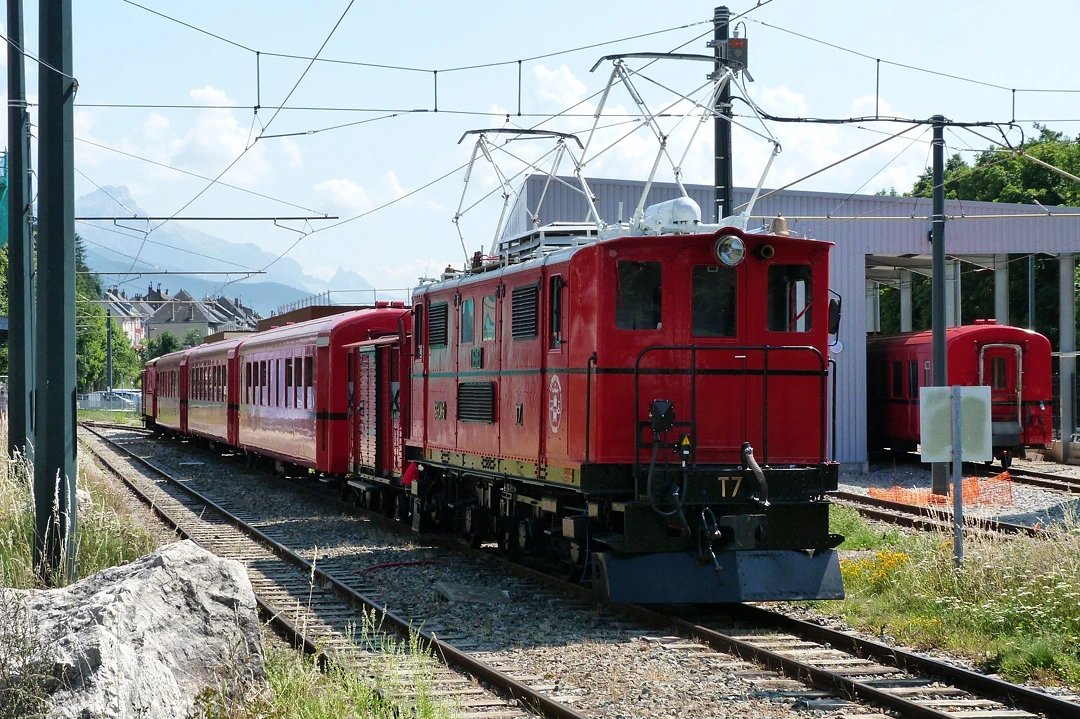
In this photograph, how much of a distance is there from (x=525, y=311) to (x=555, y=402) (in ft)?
3.89

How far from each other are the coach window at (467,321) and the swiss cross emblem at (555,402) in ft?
8.45

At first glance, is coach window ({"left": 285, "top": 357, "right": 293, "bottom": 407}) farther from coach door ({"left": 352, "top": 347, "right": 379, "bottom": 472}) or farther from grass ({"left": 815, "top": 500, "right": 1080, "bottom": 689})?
grass ({"left": 815, "top": 500, "right": 1080, "bottom": 689})

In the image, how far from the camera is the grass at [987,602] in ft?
29.9

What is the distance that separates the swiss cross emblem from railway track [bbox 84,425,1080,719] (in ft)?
5.18

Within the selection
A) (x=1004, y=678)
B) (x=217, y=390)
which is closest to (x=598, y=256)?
(x=1004, y=678)

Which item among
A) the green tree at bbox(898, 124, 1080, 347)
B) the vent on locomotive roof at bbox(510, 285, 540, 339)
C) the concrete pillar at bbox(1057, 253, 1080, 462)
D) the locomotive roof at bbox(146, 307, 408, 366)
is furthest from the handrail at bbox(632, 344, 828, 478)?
the green tree at bbox(898, 124, 1080, 347)

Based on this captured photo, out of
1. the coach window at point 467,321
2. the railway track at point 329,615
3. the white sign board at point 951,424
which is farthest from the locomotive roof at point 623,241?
the railway track at point 329,615

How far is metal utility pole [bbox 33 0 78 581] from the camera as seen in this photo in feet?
37.6

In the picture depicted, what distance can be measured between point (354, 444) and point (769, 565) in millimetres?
11224

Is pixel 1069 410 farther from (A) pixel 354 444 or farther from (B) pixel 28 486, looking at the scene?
(B) pixel 28 486

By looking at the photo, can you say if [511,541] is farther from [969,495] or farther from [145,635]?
[969,495]

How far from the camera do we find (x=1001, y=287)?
3634 centimetres

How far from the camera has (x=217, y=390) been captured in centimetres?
3338

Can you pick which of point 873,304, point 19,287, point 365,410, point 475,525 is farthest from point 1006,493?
point 873,304
